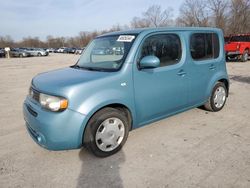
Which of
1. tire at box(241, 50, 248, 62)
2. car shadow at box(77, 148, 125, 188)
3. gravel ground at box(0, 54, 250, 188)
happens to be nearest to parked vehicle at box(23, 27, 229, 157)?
car shadow at box(77, 148, 125, 188)

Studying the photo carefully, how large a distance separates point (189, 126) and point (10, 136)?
345cm

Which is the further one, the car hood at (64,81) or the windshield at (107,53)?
the windshield at (107,53)

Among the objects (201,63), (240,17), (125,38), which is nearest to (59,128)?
(125,38)

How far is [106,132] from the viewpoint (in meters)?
3.37

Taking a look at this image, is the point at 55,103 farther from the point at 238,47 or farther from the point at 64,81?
the point at 238,47

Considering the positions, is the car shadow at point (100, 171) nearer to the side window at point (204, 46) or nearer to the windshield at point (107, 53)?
the windshield at point (107, 53)

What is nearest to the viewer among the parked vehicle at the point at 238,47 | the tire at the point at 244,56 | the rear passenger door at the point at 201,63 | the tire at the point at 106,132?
the tire at the point at 106,132

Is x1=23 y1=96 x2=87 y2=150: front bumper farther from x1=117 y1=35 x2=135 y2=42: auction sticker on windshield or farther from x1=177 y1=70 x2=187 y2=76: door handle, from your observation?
x1=177 y1=70 x2=187 y2=76: door handle

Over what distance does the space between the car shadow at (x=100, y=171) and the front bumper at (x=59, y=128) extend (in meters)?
0.36

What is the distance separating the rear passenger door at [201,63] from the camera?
442 cm

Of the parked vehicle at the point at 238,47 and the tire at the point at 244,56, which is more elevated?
the parked vehicle at the point at 238,47

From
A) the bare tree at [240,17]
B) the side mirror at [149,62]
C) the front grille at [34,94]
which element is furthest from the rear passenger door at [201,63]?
the bare tree at [240,17]

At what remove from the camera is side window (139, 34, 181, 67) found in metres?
3.74

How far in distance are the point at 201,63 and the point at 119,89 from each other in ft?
6.89
